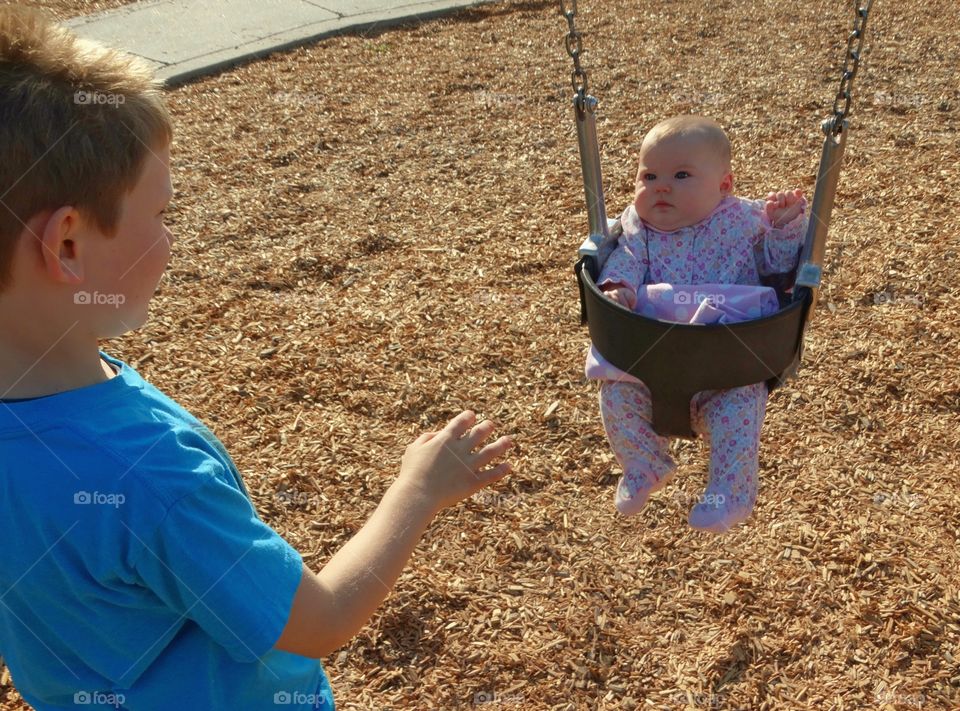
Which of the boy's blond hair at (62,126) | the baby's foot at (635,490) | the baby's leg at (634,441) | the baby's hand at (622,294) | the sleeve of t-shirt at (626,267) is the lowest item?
the baby's foot at (635,490)

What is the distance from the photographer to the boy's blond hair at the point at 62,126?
1347 mm

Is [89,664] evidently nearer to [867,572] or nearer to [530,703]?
[530,703]

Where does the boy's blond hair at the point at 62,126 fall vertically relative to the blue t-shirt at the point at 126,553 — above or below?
Result: above

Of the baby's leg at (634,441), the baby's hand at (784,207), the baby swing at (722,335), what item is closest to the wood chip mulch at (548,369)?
the baby's leg at (634,441)

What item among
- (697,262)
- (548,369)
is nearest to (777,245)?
(697,262)

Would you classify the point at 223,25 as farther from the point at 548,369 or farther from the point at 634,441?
the point at 634,441

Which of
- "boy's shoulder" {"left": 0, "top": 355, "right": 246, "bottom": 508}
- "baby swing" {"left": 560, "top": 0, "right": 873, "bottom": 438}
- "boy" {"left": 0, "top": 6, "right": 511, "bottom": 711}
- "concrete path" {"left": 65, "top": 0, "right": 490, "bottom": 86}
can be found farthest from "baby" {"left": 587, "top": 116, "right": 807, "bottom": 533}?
"concrete path" {"left": 65, "top": 0, "right": 490, "bottom": 86}

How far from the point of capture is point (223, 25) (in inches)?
347

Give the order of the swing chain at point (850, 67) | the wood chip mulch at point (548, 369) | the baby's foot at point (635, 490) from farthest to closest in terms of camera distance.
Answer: the wood chip mulch at point (548, 369) → the baby's foot at point (635, 490) → the swing chain at point (850, 67)

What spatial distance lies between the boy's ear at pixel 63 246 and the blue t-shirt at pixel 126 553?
0.18 m

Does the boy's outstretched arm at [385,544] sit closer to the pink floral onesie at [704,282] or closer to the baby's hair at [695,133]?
the pink floral onesie at [704,282]

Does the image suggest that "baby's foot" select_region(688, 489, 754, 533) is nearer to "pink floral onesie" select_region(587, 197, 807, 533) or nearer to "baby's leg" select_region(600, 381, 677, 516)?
"pink floral onesie" select_region(587, 197, 807, 533)

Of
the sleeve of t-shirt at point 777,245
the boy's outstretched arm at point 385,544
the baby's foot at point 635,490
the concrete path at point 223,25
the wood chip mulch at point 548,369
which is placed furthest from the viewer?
the concrete path at point 223,25

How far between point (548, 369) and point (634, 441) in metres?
1.65
